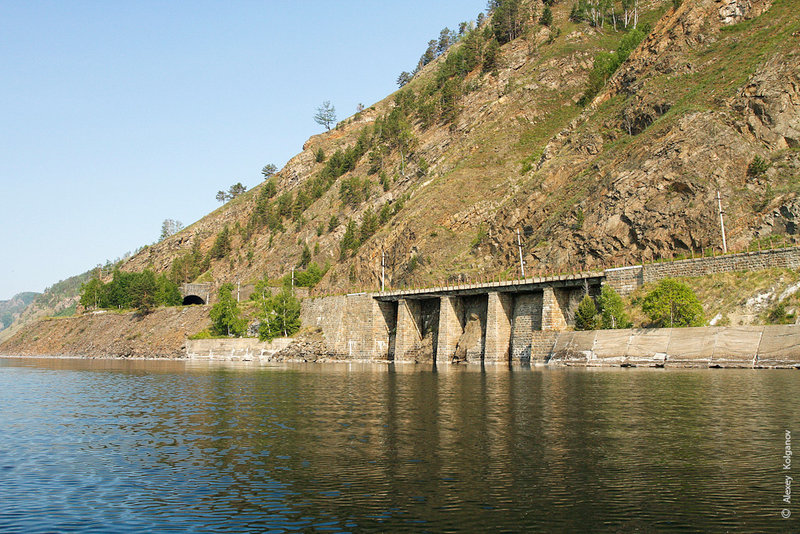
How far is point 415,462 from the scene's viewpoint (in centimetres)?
1920

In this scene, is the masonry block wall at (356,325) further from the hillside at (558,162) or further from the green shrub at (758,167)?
the green shrub at (758,167)

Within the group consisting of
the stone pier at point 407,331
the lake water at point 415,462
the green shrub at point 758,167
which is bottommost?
the lake water at point 415,462

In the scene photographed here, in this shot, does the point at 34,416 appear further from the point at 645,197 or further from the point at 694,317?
the point at 645,197

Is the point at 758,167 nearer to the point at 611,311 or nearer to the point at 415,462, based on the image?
the point at 611,311

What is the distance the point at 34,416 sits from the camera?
102ft

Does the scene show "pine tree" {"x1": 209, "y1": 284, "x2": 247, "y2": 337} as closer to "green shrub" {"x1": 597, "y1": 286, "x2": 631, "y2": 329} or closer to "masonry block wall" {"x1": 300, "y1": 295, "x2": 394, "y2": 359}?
"masonry block wall" {"x1": 300, "y1": 295, "x2": 394, "y2": 359}

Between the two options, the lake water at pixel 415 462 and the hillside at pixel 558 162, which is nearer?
the lake water at pixel 415 462

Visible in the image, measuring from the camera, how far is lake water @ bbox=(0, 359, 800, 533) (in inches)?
541

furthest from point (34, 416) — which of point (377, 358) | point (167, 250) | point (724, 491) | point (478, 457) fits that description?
point (167, 250)

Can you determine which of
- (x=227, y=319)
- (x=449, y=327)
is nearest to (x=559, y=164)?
(x=449, y=327)

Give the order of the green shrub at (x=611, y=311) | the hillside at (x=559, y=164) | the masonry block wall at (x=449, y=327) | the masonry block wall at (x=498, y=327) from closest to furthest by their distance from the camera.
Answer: the green shrub at (x=611, y=311) → the hillside at (x=559, y=164) → the masonry block wall at (x=498, y=327) → the masonry block wall at (x=449, y=327)

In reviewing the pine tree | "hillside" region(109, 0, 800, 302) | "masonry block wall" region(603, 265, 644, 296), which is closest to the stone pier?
"hillside" region(109, 0, 800, 302)

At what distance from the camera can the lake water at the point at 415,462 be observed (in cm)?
1374

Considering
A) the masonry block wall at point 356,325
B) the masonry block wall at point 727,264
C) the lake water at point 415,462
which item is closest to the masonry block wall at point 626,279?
the masonry block wall at point 727,264
